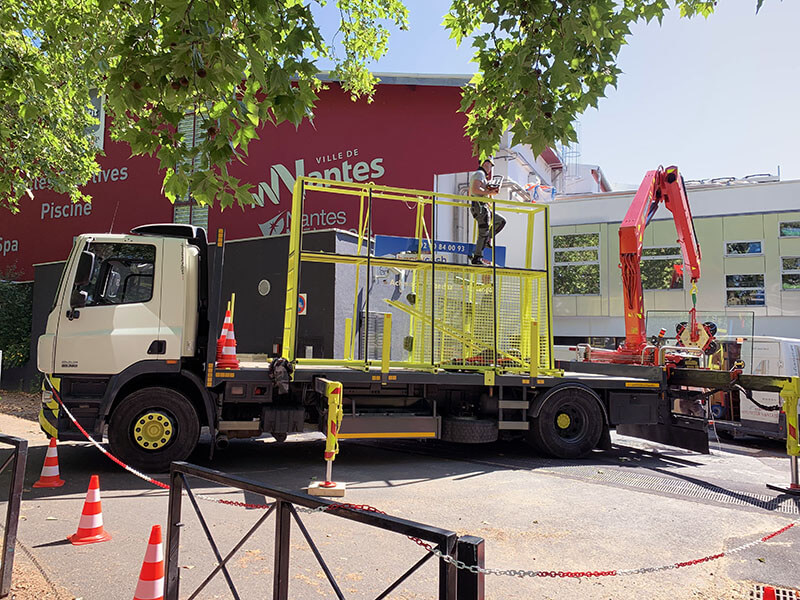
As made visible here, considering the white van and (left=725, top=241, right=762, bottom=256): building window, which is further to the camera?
(left=725, top=241, right=762, bottom=256): building window

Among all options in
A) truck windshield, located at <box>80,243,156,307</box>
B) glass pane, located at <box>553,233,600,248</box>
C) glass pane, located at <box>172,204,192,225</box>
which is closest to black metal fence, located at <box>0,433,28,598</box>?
truck windshield, located at <box>80,243,156,307</box>

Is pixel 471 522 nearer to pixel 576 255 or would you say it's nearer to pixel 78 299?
pixel 78 299

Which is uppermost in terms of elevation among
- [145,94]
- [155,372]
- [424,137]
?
[424,137]

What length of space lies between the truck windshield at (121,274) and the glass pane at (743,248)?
62.4 feet

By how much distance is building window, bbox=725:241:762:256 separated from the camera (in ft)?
67.1

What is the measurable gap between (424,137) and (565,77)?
14739 millimetres

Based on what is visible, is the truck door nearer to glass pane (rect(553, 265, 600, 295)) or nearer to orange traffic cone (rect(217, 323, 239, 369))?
orange traffic cone (rect(217, 323, 239, 369))

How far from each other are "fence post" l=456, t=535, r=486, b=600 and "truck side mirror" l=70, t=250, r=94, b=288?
21.6 feet

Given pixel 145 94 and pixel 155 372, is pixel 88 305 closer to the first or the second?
pixel 155 372

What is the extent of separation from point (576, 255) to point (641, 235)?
1142 cm

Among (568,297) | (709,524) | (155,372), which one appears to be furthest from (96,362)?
(568,297)

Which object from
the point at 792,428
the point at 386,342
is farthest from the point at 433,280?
the point at 792,428

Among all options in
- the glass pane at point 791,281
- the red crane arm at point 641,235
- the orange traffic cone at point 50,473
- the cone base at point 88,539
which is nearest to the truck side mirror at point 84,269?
the orange traffic cone at point 50,473

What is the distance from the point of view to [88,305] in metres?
7.45
